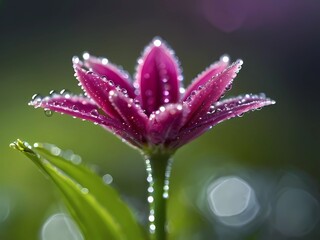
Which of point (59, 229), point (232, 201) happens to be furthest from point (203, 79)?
point (232, 201)

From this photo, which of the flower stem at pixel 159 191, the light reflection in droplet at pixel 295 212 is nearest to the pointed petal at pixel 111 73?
the flower stem at pixel 159 191

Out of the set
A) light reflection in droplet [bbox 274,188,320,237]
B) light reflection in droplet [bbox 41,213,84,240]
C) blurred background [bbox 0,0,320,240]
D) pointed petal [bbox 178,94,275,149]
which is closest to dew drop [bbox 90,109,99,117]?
pointed petal [bbox 178,94,275,149]

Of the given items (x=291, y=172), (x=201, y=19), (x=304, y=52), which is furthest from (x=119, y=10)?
(x=291, y=172)

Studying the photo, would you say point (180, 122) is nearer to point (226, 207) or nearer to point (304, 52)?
point (226, 207)

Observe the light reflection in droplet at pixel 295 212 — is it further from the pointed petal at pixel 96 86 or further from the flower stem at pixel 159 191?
the pointed petal at pixel 96 86

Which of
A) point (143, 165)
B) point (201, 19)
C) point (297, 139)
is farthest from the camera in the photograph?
point (201, 19)

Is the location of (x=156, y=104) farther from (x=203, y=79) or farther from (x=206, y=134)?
(x=206, y=134)
